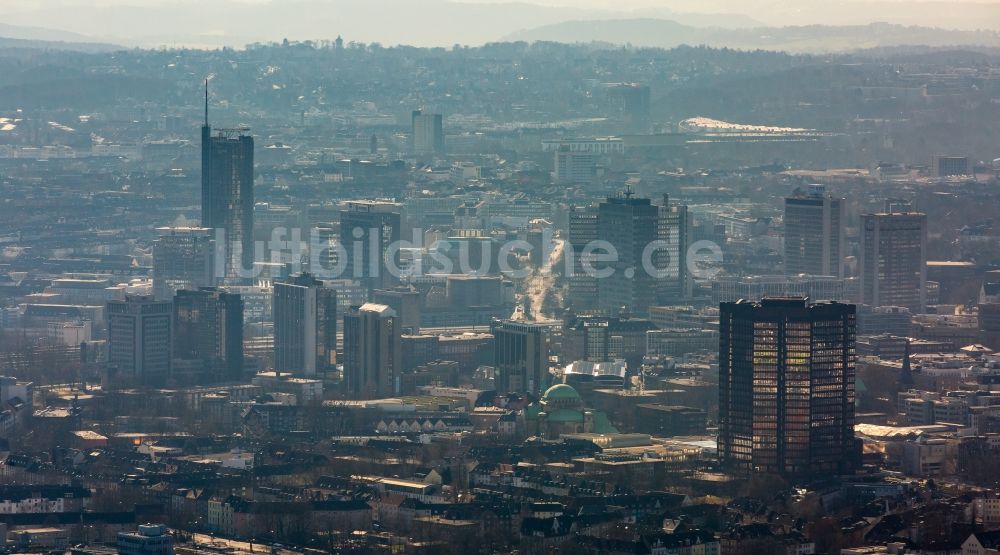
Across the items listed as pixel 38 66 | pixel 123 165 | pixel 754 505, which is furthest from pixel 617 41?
pixel 754 505

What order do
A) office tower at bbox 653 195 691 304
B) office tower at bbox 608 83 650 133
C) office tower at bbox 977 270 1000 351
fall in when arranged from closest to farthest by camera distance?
office tower at bbox 977 270 1000 351, office tower at bbox 653 195 691 304, office tower at bbox 608 83 650 133

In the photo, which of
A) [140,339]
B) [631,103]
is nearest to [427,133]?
[631,103]

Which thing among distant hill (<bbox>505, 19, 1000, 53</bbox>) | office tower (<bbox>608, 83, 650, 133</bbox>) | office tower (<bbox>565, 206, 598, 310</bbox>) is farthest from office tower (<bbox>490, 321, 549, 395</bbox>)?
office tower (<bbox>608, 83, 650, 133</bbox>)

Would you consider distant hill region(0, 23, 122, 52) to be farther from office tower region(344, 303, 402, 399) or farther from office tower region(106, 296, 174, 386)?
office tower region(344, 303, 402, 399)

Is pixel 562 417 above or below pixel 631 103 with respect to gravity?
below

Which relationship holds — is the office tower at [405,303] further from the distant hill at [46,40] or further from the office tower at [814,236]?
the distant hill at [46,40]

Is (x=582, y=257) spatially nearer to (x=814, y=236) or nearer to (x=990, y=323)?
(x=814, y=236)
